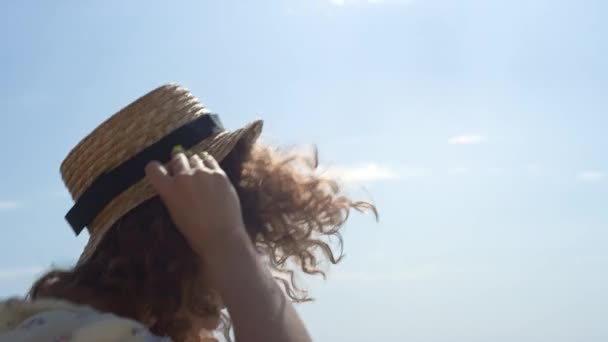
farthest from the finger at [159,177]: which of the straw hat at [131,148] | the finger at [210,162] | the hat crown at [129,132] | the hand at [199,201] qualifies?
the hat crown at [129,132]

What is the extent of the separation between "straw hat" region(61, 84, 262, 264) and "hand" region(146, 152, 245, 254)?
0.30 m

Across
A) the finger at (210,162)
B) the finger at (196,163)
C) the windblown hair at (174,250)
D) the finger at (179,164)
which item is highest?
the finger at (179,164)

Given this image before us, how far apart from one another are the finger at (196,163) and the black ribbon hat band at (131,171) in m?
0.27

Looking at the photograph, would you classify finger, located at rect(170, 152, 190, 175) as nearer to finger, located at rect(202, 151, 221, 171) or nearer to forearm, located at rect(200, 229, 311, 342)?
finger, located at rect(202, 151, 221, 171)

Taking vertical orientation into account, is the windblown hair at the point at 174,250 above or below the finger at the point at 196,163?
below

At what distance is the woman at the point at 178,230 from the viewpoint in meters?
3.21

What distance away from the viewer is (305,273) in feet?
14.0

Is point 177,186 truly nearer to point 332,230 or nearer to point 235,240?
point 235,240

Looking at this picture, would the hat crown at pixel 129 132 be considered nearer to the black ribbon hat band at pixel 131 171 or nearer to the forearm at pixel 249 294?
the black ribbon hat band at pixel 131 171

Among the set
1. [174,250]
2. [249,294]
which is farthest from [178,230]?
[249,294]

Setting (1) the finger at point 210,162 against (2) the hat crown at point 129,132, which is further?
(2) the hat crown at point 129,132

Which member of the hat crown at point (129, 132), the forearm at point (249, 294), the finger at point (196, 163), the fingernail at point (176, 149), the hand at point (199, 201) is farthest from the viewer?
the hat crown at point (129, 132)

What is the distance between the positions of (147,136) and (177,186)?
A: 0.48 meters

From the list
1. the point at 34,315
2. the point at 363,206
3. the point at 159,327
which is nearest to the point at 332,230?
the point at 363,206
